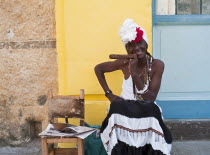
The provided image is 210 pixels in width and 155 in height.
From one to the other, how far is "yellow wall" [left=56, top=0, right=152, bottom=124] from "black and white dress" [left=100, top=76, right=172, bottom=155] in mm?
968

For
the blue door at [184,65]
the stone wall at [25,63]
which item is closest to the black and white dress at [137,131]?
the blue door at [184,65]

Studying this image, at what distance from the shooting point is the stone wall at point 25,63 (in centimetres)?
412

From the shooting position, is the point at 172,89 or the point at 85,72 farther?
the point at 172,89

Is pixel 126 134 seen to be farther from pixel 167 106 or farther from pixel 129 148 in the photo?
pixel 167 106

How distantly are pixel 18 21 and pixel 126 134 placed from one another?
84.5 inches

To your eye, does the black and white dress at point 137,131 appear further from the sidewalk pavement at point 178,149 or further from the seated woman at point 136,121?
the sidewalk pavement at point 178,149

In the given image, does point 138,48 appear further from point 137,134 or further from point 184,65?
point 184,65

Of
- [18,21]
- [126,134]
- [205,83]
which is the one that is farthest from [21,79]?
[205,83]

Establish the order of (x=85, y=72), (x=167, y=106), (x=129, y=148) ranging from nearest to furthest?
(x=129, y=148) < (x=85, y=72) < (x=167, y=106)

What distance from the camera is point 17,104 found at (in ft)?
14.0

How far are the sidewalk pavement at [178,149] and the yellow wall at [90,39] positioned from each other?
88cm

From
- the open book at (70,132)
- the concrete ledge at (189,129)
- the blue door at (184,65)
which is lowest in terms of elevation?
the concrete ledge at (189,129)

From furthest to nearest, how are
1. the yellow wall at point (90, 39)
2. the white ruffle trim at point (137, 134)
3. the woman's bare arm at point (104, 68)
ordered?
the yellow wall at point (90, 39)
the woman's bare arm at point (104, 68)
the white ruffle trim at point (137, 134)

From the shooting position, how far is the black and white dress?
2.91m
